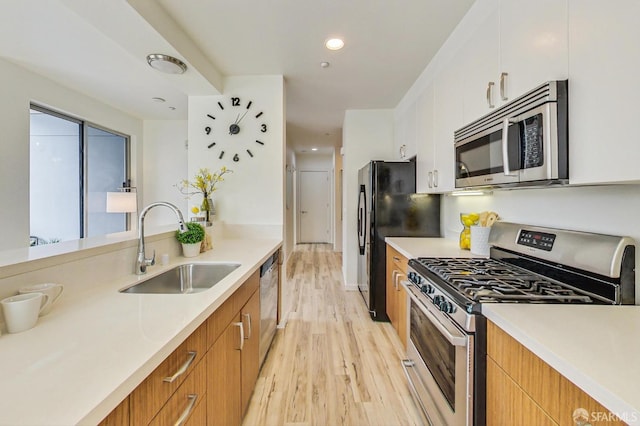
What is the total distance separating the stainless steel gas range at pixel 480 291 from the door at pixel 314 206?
6489 mm

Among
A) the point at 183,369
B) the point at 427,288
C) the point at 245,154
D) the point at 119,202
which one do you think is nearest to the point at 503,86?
the point at 427,288

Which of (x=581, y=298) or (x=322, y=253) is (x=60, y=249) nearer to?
(x=581, y=298)

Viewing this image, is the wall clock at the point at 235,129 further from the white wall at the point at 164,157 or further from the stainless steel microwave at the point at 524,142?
the white wall at the point at 164,157

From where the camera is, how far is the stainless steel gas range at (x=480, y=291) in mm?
1071

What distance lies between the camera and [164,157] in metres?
4.84

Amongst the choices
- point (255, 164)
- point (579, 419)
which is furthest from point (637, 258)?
point (255, 164)

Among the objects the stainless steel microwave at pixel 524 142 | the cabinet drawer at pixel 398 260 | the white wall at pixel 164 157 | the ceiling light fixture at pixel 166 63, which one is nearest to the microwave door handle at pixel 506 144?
the stainless steel microwave at pixel 524 142

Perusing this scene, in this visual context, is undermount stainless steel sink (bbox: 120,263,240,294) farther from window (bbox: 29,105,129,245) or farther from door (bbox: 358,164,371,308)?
window (bbox: 29,105,129,245)

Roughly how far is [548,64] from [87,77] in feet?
13.5

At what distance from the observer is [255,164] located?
115 inches

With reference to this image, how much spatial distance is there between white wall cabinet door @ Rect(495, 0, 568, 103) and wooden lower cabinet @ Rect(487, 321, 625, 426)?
1.01 m

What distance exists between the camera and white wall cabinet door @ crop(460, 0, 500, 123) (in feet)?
4.97

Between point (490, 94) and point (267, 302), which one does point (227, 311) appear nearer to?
point (267, 302)

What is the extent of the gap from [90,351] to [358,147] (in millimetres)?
3655
